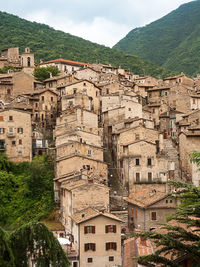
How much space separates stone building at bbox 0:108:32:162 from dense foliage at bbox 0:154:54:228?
1.51 metres

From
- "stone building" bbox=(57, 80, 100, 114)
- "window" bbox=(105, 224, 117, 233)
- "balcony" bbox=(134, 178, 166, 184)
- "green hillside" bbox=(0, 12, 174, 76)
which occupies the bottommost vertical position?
"window" bbox=(105, 224, 117, 233)

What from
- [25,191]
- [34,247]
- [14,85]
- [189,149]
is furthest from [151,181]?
[14,85]

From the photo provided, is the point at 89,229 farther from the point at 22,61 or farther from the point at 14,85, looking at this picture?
the point at 22,61

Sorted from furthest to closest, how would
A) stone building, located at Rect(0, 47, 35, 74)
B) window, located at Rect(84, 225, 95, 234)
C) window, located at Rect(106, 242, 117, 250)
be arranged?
stone building, located at Rect(0, 47, 35, 74)
window, located at Rect(106, 242, 117, 250)
window, located at Rect(84, 225, 95, 234)

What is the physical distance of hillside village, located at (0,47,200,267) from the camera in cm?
4072

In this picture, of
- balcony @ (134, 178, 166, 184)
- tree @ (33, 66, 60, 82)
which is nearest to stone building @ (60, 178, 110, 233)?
balcony @ (134, 178, 166, 184)

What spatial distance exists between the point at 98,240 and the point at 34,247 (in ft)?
64.1

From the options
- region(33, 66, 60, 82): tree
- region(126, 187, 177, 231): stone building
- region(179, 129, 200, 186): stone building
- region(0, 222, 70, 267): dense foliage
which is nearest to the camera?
region(0, 222, 70, 267): dense foliage

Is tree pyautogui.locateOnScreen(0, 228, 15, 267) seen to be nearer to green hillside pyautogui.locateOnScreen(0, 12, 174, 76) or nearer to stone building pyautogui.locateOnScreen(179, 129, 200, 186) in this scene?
stone building pyautogui.locateOnScreen(179, 129, 200, 186)

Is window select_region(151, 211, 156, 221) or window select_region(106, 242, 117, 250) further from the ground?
window select_region(151, 211, 156, 221)

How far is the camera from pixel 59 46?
147250mm

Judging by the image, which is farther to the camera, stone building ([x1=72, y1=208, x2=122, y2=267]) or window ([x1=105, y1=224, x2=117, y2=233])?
window ([x1=105, y1=224, x2=117, y2=233])

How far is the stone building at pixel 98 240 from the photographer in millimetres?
39969

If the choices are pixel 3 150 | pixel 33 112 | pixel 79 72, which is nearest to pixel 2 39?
pixel 79 72
